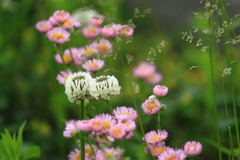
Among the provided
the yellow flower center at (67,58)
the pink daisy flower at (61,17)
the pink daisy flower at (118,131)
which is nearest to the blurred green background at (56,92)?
the yellow flower center at (67,58)

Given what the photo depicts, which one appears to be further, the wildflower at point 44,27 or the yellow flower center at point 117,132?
the wildflower at point 44,27

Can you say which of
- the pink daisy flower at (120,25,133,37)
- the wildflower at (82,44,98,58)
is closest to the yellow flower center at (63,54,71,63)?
the wildflower at (82,44,98,58)

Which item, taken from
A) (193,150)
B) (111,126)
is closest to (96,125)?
(111,126)

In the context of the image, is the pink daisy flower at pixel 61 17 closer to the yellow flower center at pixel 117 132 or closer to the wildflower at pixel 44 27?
the wildflower at pixel 44 27

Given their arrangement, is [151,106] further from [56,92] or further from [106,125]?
[56,92]

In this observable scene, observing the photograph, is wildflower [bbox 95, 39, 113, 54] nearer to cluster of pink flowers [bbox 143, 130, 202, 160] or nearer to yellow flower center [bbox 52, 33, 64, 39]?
yellow flower center [bbox 52, 33, 64, 39]

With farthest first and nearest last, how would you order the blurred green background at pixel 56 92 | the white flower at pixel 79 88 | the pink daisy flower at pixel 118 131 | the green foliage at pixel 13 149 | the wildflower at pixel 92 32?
the blurred green background at pixel 56 92 < the wildflower at pixel 92 32 < the green foliage at pixel 13 149 < the white flower at pixel 79 88 < the pink daisy flower at pixel 118 131
